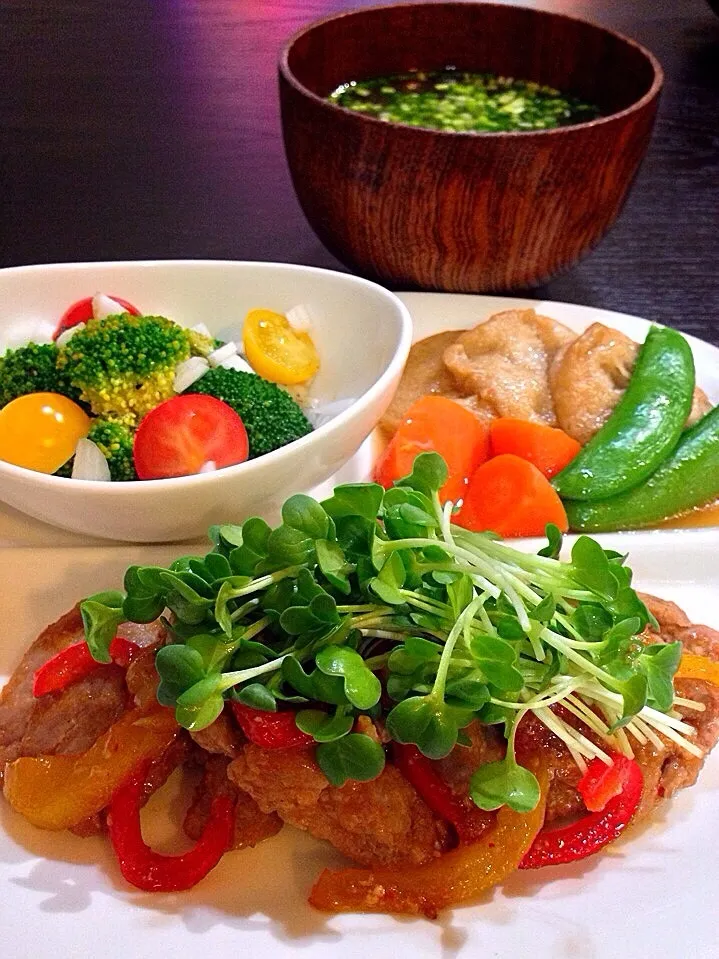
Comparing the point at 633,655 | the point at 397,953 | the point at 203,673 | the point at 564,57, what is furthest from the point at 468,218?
the point at 397,953

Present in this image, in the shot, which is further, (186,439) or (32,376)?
(32,376)

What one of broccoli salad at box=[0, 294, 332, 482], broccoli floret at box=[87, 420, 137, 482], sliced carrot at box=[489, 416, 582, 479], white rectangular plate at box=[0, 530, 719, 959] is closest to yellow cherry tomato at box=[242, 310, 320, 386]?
broccoli salad at box=[0, 294, 332, 482]

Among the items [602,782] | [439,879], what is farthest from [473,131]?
[439,879]

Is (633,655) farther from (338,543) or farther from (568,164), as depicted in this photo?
(568,164)

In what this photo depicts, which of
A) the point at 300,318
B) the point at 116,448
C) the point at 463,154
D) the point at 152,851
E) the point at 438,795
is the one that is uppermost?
the point at 463,154

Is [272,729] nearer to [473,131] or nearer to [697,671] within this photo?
[697,671]
